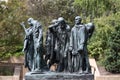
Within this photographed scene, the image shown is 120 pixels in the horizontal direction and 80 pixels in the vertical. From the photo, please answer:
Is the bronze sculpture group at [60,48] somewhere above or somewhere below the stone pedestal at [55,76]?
above

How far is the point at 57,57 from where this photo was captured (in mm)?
16453

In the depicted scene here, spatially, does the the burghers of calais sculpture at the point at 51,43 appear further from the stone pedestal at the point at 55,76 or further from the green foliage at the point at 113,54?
the green foliage at the point at 113,54

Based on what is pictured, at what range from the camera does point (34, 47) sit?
643 inches

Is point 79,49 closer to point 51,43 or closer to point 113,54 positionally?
point 51,43

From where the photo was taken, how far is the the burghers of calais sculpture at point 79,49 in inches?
645

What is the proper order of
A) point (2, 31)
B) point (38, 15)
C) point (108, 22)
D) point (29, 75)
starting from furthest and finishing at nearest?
point (38, 15) → point (108, 22) → point (2, 31) → point (29, 75)

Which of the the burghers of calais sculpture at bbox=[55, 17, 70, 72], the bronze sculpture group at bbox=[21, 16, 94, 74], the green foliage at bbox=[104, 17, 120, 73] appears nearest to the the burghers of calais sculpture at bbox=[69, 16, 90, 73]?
the bronze sculpture group at bbox=[21, 16, 94, 74]

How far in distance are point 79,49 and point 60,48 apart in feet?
2.30

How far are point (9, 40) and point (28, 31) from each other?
1075cm

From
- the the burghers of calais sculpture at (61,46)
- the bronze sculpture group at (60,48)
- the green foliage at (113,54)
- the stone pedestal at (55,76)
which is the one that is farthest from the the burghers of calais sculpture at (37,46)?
the green foliage at (113,54)

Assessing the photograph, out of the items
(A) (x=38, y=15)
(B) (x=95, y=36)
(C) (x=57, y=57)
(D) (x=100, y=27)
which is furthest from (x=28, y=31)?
(A) (x=38, y=15)

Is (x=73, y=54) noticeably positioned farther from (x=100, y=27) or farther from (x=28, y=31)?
(x=100, y=27)

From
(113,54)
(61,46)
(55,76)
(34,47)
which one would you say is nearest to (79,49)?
(61,46)

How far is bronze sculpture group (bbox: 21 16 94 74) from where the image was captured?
16.3 m
